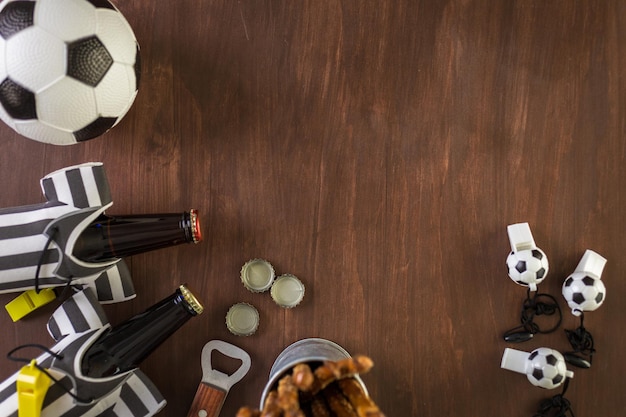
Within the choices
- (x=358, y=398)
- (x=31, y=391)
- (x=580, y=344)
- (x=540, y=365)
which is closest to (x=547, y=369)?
(x=540, y=365)

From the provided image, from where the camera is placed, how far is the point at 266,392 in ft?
2.84

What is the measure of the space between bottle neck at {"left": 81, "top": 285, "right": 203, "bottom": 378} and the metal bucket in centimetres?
18

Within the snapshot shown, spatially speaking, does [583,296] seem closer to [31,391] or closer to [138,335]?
[138,335]

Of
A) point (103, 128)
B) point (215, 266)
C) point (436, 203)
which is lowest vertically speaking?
point (215, 266)

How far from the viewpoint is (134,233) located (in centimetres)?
93

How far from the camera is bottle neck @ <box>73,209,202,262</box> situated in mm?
912

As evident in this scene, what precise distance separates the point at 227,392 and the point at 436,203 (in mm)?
569

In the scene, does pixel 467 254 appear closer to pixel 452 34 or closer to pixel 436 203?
pixel 436 203

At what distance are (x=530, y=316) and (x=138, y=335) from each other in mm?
770

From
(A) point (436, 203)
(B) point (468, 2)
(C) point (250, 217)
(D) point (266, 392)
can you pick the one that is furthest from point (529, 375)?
(B) point (468, 2)

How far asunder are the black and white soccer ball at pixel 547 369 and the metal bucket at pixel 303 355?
1.21ft

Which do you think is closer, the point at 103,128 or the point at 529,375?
the point at 103,128

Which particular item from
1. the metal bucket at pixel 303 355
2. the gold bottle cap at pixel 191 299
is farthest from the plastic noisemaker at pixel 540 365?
the gold bottle cap at pixel 191 299

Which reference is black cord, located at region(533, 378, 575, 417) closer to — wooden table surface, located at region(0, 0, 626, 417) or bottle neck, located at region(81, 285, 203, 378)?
wooden table surface, located at region(0, 0, 626, 417)
